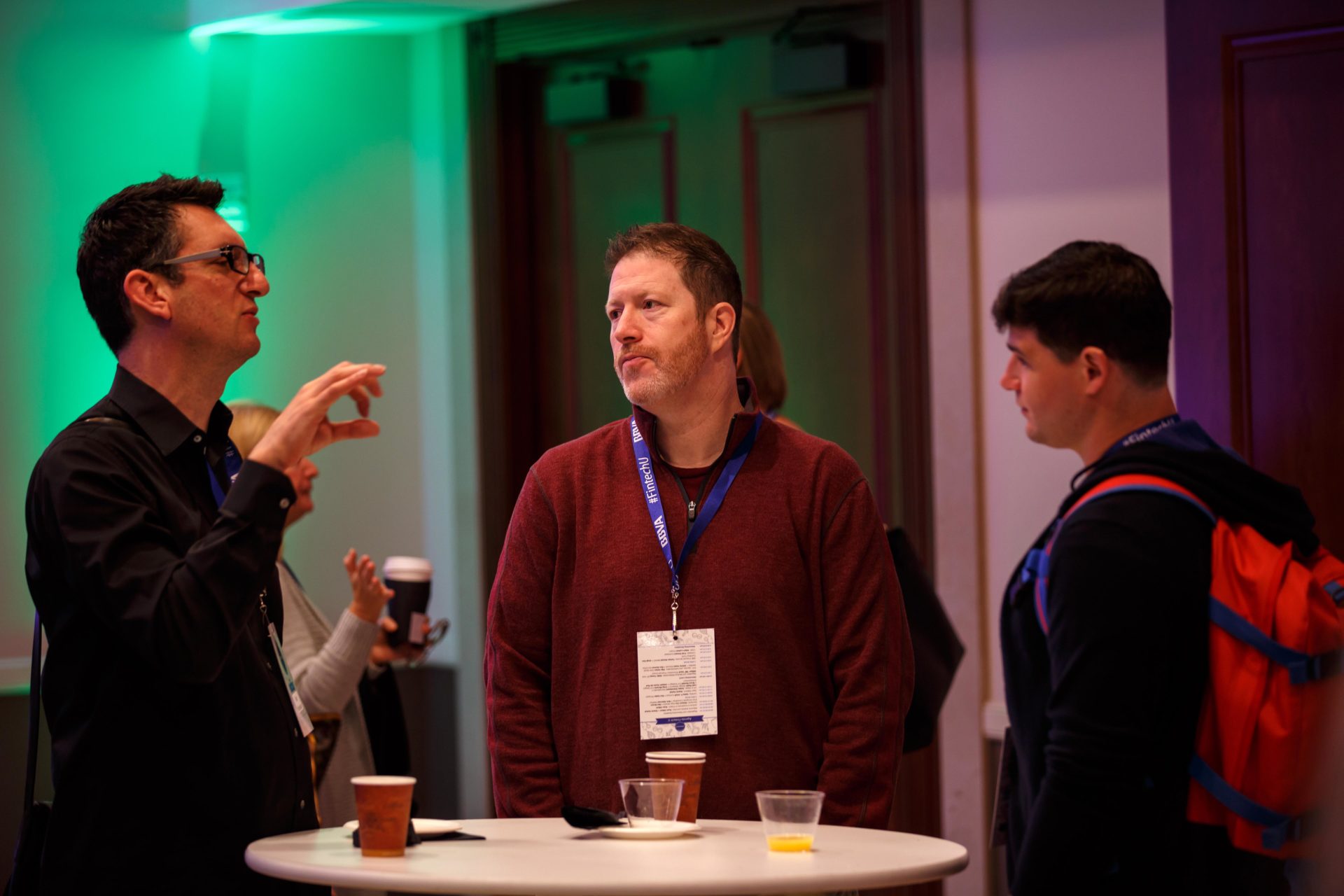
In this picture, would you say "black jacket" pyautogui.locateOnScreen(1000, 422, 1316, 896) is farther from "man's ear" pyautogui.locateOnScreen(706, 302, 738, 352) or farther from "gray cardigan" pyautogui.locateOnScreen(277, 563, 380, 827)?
"gray cardigan" pyautogui.locateOnScreen(277, 563, 380, 827)

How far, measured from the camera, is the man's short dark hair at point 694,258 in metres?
2.51

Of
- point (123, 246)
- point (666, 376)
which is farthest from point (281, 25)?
point (666, 376)

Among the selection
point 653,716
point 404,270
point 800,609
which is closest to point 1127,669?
point 800,609

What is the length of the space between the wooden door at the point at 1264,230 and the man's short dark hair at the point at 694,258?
1.57m

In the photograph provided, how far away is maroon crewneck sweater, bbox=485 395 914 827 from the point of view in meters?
2.30

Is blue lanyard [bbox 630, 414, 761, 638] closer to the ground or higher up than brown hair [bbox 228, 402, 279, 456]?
closer to the ground

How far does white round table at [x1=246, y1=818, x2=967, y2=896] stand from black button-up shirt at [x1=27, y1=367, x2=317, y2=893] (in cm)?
17

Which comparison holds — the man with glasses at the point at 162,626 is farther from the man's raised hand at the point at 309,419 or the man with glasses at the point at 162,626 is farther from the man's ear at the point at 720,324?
the man's ear at the point at 720,324

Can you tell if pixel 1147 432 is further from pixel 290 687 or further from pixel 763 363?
pixel 290 687

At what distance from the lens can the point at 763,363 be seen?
3.32m

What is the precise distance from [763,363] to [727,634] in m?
1.11

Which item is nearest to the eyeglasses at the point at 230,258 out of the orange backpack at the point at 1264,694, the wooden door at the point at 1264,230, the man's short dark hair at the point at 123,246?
the man's short dark hair at the point at 123,246

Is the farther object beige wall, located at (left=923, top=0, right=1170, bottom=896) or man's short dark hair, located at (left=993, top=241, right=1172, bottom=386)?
beige wall, located at (left=923, top=0, right=1170, bottom=896)

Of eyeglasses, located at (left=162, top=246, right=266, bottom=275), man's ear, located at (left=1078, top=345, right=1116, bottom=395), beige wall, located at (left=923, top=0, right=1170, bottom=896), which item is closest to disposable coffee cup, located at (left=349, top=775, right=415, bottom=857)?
eyeglasses, located at (left=162, top=246, right=266, bottom=275)
